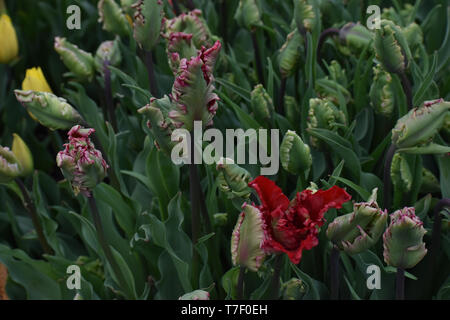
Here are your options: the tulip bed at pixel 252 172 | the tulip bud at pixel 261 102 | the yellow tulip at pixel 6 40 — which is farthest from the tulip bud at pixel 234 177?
the yellow tulip at pixel 6 40

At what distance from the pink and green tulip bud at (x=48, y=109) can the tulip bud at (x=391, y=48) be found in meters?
0.39

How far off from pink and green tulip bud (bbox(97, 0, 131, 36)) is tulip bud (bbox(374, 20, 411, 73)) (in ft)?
1.46

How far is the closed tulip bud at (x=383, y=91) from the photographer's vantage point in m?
0.89

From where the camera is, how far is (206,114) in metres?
0.67

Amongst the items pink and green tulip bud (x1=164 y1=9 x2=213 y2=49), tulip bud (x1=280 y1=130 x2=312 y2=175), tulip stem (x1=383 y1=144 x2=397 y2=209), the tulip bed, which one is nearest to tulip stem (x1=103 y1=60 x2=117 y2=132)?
the tulip bed

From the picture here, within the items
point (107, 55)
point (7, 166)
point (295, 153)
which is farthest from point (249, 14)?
point (7, 166)

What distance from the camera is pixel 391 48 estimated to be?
0.77m

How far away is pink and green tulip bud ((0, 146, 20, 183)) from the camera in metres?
0.83

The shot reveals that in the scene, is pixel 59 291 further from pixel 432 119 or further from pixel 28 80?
pixel 432 119

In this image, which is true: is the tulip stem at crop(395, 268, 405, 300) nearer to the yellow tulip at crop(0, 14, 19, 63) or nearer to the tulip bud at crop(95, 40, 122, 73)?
the tulip bud at crop(95, 40, 122, 73)

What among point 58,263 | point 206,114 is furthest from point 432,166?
point 58,263

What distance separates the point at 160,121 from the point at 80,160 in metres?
0.10

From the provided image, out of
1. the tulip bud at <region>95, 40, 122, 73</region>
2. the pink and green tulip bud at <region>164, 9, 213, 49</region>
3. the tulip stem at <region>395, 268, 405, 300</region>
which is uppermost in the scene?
the pink and green tulip bud at <region>164, 9, 213, 49</region>

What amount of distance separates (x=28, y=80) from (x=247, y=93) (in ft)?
1.27
